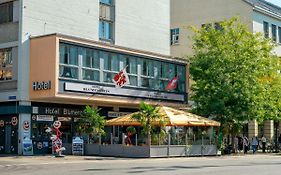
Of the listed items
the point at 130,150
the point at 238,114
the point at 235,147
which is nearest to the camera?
the point at 130,150

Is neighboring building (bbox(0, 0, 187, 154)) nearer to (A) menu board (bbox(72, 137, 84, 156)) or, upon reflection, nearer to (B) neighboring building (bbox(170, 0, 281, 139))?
(A) menu board (bbox(72, 137, 84, 156))

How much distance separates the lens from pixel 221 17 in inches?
2250

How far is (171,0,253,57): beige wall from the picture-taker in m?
55.6

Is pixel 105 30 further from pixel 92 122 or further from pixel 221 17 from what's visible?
pixel 221 17

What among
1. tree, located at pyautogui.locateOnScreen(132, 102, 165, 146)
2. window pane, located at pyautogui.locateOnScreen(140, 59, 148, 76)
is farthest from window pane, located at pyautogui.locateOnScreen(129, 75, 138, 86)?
tree, located at pyautogui.locateOnScreen(132, 102, 165, 146)

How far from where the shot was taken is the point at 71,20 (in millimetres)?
41594

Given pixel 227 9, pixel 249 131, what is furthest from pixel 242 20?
pixel 249 131

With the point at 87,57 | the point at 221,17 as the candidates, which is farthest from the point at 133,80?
the point at 221,17

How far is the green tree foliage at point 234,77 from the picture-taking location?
41281 millimetres

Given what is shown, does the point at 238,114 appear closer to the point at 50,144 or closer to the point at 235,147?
the point at 235,147

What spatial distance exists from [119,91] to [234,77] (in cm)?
901

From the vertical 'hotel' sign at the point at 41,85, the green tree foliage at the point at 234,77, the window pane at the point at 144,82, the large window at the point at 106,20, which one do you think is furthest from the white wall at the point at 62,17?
the green tree foliage at the point at 234,77

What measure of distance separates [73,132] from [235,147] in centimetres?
1335

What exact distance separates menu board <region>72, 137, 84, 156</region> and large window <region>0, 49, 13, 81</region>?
679 cm
